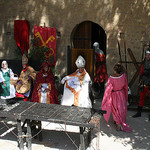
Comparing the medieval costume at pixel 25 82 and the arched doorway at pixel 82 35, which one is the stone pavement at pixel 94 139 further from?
the arched doorway at pixel 82 35

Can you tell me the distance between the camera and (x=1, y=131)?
5730 mm

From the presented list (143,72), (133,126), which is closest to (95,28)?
(143,72)

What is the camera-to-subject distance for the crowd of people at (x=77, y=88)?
5.84 metres

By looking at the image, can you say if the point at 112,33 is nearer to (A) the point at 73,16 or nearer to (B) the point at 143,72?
(A) the point at 73,16

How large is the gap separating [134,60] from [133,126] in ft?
8.42

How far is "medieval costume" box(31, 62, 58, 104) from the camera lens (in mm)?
6500

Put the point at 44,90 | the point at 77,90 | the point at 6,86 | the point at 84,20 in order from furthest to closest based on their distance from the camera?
the point at 84,20 < the point at 6,86 < the point at 44,90 < the point at 77,90

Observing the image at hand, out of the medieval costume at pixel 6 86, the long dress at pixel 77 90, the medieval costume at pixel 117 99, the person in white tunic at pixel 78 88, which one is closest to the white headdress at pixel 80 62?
the person in white tunic at pixel 78 88

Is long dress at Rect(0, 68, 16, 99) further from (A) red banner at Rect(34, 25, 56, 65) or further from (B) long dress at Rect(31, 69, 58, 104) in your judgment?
(A) red banner at Rect(34, 25, 56, 65)

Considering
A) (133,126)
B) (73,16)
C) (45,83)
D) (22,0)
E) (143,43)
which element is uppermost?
(22,0)

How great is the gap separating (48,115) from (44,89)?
213 cm

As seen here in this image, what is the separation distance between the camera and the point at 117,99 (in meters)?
5.92

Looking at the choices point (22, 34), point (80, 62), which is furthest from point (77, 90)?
point (22, 34)

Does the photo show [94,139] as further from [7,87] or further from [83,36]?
[83,36]
